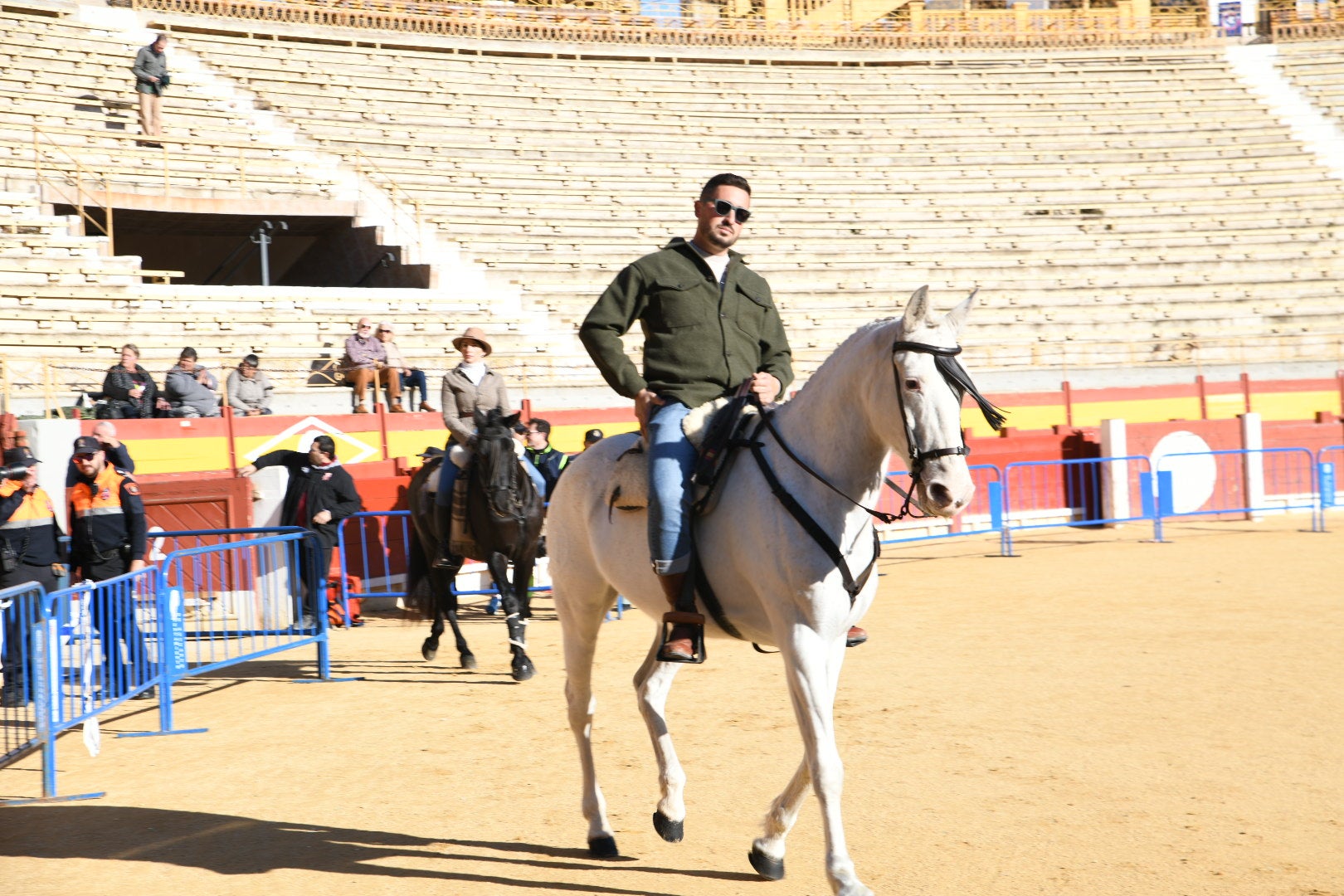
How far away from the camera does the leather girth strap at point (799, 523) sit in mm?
4109

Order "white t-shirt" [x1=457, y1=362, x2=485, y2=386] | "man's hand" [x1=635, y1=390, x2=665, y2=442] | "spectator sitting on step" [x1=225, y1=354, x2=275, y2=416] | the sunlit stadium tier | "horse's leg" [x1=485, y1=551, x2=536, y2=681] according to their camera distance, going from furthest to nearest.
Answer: the sunlit stadium tier → "spectator sitting on step" [x1=225, y1=354, x2=275, y2=416] → "white t-shirt" [x1=457, y1=362, x2=485, y2=386] → "horse's leg" [x1=485, y1=551, x2=536, y2=681] → "man's hand" [x1=635, y1=390, x2=665, y2=442]

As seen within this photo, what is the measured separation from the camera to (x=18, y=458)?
27.9 feet

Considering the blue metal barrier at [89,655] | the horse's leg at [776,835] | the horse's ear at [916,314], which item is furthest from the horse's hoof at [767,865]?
the blue metal barrier at [89,655]

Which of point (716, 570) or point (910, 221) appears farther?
point (910, 221)

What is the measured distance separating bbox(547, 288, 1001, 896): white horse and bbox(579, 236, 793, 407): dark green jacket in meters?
0.35

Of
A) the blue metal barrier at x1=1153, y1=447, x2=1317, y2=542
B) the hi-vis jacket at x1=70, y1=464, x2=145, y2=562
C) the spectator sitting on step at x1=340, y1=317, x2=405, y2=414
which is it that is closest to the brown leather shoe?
the hi-vis jacket at x1=70, y1=464, x2=145, y2=562

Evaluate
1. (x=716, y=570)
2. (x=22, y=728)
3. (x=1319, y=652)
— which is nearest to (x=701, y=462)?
(x=716, y=570)

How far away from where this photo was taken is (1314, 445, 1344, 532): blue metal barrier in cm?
1630

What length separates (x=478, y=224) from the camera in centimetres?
2277

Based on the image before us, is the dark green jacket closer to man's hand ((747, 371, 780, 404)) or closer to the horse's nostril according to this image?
man's hand ((747, 371, 780, 404))

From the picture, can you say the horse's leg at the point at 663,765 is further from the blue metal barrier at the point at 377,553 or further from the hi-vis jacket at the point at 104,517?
the blue metal barrier at the point at 377,553

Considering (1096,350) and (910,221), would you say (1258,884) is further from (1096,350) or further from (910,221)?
(910,221)

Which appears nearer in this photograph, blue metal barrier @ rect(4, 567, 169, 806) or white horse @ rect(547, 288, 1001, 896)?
white horse @ rect(547, 288, 1001, 896)

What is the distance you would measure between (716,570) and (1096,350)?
1947 centimetres
